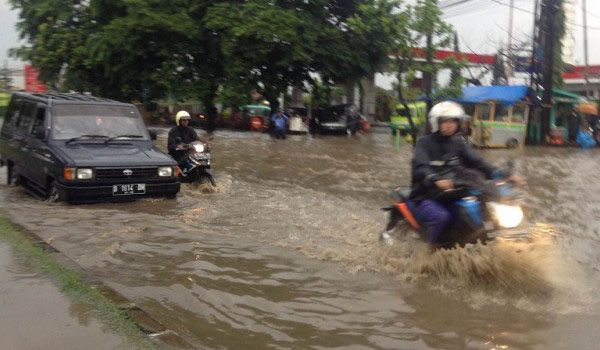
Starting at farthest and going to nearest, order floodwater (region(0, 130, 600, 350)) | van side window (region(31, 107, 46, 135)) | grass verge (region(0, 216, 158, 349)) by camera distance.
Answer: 1. van side window (region(31, 107, 46, 135))
2. floodwater (region(0, 130, 600, 350))
3. grass verge (region(0, 216, 158, 349))

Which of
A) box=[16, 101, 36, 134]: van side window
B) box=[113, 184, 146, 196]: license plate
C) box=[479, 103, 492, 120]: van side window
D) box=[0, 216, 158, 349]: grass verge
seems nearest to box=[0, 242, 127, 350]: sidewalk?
box=[0, 216, 158, 349]: grass verge

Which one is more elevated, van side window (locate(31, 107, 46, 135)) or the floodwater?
van side window (locate(31, 107, 46, 135))

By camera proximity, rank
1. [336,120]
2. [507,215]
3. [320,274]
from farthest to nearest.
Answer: [336,120], [320,274], [507,215]

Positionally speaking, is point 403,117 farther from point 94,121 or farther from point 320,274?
point 320,274

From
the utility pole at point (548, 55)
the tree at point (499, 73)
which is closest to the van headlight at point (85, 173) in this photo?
the utility pole at point (548, 55)

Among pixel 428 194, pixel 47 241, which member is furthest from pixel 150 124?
pixel 428 194

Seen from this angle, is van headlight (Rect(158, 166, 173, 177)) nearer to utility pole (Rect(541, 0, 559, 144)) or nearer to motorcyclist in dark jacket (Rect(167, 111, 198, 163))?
motorcyclist in dark jacket (Rect(167, 111, 198, 163))

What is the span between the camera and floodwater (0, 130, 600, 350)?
4.30 metres

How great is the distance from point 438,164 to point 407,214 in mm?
634

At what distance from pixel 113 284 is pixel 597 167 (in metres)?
17.2

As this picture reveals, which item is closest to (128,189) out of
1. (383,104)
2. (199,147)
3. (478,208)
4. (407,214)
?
(199,147)

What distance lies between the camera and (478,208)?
4.87 meters

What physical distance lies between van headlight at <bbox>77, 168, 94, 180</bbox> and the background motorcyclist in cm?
491

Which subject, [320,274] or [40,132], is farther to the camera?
[40,132]
